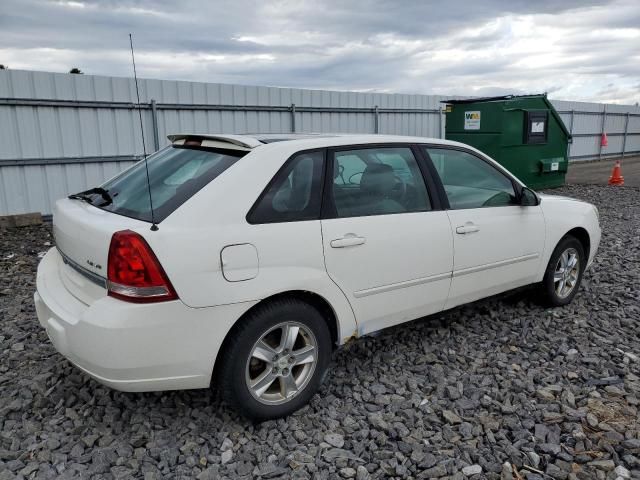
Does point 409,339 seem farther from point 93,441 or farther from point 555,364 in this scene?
point 93,441

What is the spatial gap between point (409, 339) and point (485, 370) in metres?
0.64

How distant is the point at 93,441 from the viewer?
9.16 feet

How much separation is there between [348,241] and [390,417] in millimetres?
1020

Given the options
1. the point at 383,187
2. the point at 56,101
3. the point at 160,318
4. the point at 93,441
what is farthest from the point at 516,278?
the point at 56,101

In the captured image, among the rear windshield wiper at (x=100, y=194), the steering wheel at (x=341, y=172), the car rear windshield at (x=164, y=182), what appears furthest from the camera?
the steering wheel at (x=341, y=172)

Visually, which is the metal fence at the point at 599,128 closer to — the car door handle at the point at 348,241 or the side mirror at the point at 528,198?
the side mirror at the point at 528,198

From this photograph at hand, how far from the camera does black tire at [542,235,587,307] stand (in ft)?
14.5

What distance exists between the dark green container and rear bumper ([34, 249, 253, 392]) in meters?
9.63

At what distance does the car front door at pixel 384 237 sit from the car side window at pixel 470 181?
22 centimetres

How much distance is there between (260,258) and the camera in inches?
106

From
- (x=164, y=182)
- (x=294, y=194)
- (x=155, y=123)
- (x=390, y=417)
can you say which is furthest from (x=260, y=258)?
(x=155, y=123)

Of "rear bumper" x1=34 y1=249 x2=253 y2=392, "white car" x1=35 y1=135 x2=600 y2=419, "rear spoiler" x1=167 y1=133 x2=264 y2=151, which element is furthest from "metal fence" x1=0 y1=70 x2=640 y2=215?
"rear bumper" x1=34 y1=249 x2=253 y2=392

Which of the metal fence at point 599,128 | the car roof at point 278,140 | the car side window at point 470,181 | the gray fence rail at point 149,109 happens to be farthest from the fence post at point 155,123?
the metal fence at point 599,128

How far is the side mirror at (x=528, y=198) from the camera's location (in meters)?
4.04
